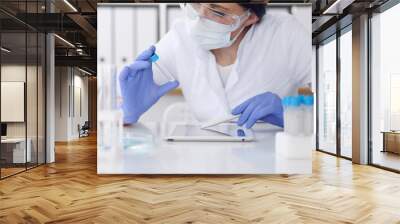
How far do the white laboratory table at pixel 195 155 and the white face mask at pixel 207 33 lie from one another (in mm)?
1466

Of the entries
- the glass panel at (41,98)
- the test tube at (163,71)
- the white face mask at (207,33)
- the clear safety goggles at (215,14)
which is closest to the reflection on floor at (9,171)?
the glass panel at (41,98)

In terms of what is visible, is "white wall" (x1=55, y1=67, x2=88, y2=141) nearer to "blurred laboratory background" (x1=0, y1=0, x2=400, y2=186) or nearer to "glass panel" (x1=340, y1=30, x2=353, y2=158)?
"blurred laboratory background" (x1=0, y1=0, x2=400, y2=186)

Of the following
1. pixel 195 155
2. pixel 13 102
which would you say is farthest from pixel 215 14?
pixel 13 102

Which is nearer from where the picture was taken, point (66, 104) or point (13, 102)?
point (13, 102)

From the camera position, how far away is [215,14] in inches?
241

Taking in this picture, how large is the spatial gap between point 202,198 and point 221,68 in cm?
231

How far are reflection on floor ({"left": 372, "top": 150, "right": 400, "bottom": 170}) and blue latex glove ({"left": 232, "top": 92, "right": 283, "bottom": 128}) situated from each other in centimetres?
247

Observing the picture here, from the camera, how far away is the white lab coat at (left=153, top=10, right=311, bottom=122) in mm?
6055

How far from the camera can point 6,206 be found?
13.9 ft

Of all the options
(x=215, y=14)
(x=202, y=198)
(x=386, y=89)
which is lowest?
(x=202, y=198)

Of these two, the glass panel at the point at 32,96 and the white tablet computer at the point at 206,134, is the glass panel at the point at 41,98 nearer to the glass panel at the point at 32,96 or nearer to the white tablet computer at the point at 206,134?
the glass panel at the point at 32,96

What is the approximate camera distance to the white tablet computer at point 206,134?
6.03 meters

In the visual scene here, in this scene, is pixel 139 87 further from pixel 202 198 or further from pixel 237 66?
pixel 202 198

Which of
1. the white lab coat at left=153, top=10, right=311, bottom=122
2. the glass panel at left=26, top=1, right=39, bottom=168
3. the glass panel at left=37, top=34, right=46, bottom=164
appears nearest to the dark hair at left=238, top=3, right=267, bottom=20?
the white lab coat at left=153, top=10, right=311, bottom=122
